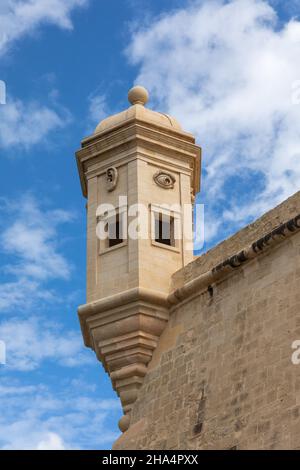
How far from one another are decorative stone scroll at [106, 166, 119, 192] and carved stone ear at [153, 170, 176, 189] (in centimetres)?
53

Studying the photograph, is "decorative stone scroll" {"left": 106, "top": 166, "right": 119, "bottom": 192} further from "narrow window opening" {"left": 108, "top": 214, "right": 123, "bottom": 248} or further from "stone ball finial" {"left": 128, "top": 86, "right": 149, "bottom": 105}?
"stone ball finial" {"left": 128, "top": 86, "right": 149, "bottom": 105}

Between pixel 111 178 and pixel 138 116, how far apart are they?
92 cm

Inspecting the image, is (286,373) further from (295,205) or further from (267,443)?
(295,205)

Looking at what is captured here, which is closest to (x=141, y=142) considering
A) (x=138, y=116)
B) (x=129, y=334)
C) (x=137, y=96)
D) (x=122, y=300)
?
(x=138, y=116)

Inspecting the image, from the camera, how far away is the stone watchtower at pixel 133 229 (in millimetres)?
12383

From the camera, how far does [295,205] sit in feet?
36.6

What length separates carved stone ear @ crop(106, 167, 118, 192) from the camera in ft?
44.8

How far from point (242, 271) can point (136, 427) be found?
7.50 feet

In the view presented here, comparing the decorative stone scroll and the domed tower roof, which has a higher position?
the domed tower roof

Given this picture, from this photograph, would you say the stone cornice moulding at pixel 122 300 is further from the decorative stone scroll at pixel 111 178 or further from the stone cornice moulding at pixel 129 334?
the decorative stone scroll at pixel 111 178

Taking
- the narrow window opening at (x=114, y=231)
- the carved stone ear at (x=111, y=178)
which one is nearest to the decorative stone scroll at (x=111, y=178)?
the carved stone ear at (x=111, y=178)

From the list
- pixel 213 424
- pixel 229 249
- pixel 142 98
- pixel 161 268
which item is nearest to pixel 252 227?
pixel 229 249
